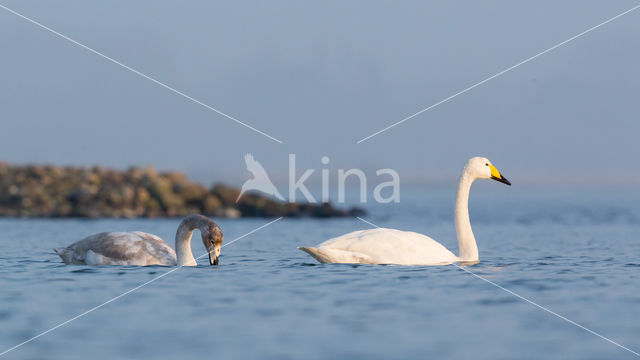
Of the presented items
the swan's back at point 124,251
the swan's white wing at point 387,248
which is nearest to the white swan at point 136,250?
the swan's back at point 124,251

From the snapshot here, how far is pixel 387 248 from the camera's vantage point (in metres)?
15.3

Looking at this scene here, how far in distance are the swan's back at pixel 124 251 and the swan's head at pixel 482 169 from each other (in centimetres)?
602

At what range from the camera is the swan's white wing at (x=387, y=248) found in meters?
15.3

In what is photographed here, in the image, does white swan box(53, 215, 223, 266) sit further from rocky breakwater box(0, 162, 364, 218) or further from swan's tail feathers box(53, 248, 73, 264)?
rocky breakwater box(0, 162, 364, 218)

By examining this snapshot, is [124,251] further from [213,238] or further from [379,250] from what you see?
[379,250]

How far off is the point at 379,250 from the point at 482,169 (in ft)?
9.74

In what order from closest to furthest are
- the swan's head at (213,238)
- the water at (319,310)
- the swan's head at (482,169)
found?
the water at (319,310) → the swan's head at (213,238) → the swan's head at (482,169)

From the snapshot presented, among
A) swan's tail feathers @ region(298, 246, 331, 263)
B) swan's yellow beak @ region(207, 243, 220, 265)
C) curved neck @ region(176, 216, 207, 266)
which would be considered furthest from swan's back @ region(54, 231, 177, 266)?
swan's tail feathers @ region(298, 246, 331, 263)

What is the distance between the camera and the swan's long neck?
1642cm

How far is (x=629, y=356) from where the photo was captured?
8.55 m

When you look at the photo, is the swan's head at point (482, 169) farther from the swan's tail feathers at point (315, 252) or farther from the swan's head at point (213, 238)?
the swan's head at point (213, 238)

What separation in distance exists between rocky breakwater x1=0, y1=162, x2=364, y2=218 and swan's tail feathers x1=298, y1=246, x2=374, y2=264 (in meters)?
28.9

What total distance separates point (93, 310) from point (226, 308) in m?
1.74

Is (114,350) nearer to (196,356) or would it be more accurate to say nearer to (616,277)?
(196,356)
